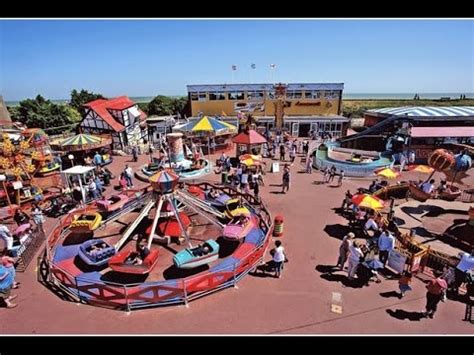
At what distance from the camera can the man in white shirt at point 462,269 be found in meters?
8.97

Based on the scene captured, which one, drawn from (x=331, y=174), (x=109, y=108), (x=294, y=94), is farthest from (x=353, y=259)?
(x=294, y=94)

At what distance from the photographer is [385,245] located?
1035 centimetres

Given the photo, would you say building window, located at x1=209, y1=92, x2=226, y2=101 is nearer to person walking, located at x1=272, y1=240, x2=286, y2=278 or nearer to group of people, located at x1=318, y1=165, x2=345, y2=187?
group of people, located at x1=318, y1=165, x2=345, y2=187

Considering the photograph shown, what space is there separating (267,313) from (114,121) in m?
27.1

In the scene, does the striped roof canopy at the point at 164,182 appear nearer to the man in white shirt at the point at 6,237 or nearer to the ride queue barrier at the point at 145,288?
the ride queue barrier at the point at 145,288

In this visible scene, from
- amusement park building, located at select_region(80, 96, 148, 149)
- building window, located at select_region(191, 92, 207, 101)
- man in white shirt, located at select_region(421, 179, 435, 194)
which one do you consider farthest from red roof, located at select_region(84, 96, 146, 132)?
Answer: man in white shirt, located at select_region(421, 179, 435, 194)

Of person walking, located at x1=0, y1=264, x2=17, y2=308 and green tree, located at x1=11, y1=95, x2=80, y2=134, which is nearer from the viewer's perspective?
person walking, located at x1=0, y1=264, x2=17, y2=308

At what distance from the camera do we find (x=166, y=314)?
8.47m

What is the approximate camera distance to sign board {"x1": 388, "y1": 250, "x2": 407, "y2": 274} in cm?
1000

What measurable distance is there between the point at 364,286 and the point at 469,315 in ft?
8.71

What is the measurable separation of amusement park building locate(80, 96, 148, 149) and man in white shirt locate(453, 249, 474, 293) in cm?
2806
